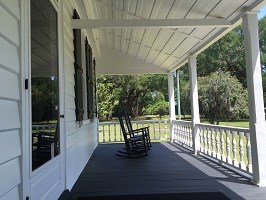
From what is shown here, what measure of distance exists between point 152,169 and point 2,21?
423 centimetres

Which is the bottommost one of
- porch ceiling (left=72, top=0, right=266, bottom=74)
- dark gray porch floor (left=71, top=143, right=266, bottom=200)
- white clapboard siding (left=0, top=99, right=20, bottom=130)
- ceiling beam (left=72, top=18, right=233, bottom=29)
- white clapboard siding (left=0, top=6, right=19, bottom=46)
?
dark gray porch floor (left=71, top=143, right=266, bottom=200)

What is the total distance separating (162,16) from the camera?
564 cm

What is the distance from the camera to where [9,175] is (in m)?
1.76

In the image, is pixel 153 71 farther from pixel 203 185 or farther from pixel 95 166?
pixel 203 185

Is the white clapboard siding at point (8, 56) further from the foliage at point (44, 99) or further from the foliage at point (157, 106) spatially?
the foliage at point (157, 106)

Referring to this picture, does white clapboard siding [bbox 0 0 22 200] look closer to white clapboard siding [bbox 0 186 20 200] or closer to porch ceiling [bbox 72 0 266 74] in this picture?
white clapboard siding [bbox 0 186 20 200]

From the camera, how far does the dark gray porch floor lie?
3.94m

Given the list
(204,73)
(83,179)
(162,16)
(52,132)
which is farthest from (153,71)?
(204,73)

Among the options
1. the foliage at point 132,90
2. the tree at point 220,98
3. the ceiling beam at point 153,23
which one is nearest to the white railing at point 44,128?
the ceiling beam at point 153,23

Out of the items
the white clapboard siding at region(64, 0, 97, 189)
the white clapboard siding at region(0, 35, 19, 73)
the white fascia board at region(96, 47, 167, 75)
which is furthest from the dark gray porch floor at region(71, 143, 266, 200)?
the white fascia board at region(96, 47, 167, 75)

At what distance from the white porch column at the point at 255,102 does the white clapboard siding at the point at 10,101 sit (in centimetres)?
320

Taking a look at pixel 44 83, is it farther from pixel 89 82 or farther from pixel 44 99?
pixel 89 82

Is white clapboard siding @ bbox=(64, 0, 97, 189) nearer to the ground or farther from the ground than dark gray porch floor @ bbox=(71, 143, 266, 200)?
farther from the ground

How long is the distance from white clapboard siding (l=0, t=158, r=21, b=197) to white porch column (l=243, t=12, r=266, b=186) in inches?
127
